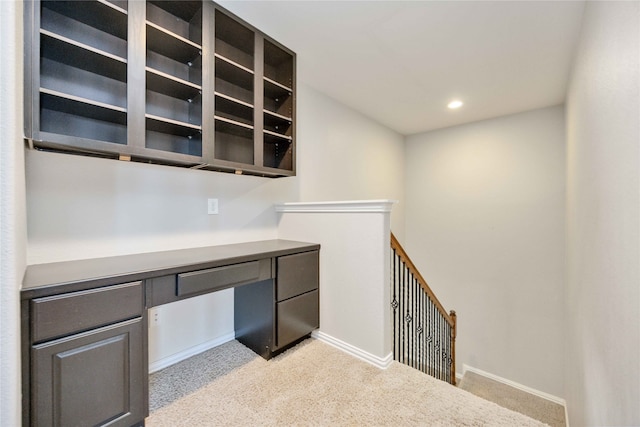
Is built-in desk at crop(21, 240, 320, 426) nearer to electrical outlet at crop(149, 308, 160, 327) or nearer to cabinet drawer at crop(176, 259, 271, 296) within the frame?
cabinet drawer at crop(176, 259, 271, 296)

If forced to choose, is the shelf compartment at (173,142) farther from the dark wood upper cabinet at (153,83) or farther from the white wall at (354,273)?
the white wall at (354,273)

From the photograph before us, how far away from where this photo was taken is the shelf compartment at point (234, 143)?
203 centimetres

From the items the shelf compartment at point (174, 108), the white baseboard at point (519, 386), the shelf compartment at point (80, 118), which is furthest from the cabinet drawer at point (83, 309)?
the white baseboard at point (519, 386)

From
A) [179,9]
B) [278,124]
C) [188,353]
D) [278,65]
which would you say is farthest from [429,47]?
[188,353]

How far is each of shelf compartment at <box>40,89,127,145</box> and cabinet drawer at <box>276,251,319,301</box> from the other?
130cm

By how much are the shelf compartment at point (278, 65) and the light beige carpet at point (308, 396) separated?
226cm

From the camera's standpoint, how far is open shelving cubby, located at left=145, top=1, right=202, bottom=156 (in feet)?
5.33

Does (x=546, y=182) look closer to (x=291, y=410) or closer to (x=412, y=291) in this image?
(x=412, y=291)

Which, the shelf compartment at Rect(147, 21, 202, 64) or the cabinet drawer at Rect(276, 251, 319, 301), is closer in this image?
the shelf compartment at Rect(147, 21, 202, 64)

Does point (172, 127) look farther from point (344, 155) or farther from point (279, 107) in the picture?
point (344, 155)

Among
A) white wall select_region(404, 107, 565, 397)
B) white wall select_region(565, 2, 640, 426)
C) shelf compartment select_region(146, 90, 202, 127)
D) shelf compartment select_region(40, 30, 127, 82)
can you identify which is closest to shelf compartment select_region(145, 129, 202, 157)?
shelf compartment select_region(146, 90, 202, 127)

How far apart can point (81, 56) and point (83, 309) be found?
126 centimetres

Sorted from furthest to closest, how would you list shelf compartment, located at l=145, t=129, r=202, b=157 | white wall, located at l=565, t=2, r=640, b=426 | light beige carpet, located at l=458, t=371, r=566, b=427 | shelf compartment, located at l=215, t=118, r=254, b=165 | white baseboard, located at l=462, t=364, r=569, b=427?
white baseboard, located at l=462, t=364, r=569, b=427 < light beige carpet, located at l=458, t=371, r=566, b=427 < shelf compartment, located at l=215, t=118, r=254, b=165 < shelf compartment, located at l=145, t=129, r=202, b=157 < white wall, located at l=565, t=2, r=640, b=426

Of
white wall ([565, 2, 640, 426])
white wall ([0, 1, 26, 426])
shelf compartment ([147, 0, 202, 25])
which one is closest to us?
white wall ([0, 1, 26, 426])
